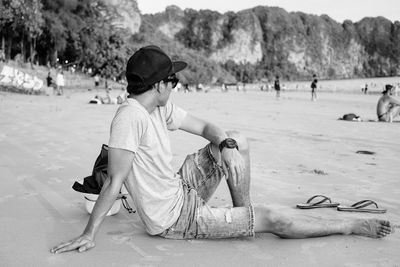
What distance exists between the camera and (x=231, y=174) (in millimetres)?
2965

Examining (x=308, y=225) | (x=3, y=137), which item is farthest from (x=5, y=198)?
(x=3, y=137)

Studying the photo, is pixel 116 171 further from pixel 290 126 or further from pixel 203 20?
pixel 203 20

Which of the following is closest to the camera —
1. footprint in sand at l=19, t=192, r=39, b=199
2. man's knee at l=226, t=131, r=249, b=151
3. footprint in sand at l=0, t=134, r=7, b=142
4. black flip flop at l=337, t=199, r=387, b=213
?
man's knee at l=226, t=131, r=249, b=151

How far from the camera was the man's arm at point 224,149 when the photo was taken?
9.49 ft

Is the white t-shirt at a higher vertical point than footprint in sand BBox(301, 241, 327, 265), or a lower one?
higher

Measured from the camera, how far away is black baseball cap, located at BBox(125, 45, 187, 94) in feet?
8.58

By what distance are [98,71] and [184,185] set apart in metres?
45.1

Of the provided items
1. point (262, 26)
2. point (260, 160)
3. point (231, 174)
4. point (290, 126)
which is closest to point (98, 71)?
point (290, 126)

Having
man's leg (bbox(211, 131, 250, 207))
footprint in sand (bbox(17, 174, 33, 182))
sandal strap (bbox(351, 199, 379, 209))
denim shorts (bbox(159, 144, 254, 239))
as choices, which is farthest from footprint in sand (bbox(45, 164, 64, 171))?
sandal strap (bbox(351, 199, 379, 209))

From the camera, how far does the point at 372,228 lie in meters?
3.04

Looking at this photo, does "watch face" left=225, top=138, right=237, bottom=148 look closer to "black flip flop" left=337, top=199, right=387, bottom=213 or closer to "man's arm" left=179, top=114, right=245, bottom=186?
"man's arm" left=179, top=114, right=245, bottom=186

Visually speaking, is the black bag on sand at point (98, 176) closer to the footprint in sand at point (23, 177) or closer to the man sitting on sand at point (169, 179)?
the man sitting on sand at point (169, 179)

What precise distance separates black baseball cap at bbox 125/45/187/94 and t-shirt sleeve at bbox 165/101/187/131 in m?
0.45

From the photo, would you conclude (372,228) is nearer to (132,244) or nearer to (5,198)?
(132,244)
